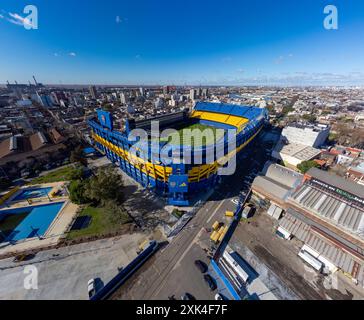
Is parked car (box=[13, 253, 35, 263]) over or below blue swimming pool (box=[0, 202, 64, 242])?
below

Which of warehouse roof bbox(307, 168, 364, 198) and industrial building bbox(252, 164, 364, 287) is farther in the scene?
warehouse roof bbox(307, 168, 364, 198)

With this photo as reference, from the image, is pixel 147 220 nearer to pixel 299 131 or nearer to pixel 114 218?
pixel 114 218

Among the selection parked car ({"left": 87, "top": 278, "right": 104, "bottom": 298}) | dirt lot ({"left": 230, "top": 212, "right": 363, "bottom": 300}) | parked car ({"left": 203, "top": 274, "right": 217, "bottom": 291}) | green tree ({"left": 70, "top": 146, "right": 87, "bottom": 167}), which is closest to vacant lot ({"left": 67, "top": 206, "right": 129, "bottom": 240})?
parked car ({"left": 87, "top": 278, "right": 104, "bottom": 298})

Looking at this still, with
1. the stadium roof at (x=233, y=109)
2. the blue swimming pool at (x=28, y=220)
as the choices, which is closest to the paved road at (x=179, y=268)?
the blue swimming pool at (x=28, y=220)

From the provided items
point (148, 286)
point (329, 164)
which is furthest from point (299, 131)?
point (148, 286)

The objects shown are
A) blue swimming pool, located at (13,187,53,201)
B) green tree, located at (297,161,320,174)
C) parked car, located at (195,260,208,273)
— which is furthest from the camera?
green tree, located at (297,161,320,174)

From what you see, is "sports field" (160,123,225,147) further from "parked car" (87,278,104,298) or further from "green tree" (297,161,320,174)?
"parked car" (87,278,104,298)

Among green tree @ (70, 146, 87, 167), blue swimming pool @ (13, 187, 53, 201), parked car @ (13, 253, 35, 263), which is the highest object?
green tree @ (70, 146, 87, 167)
